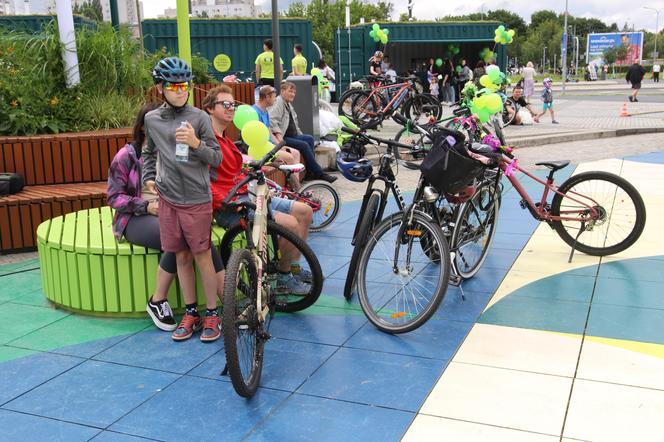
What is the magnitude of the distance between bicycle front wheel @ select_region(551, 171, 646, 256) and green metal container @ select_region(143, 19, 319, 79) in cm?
1427

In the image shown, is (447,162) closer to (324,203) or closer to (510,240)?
(510,240)

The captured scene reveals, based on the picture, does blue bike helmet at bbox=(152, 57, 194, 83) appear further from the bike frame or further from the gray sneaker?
the bike frame

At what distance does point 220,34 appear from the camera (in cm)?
1927

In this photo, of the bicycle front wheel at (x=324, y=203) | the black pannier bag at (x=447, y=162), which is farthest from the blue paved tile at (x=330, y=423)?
the bicycle front wheel at (x=324, y=203)

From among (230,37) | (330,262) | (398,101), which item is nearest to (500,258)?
(330,262)

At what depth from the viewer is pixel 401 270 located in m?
4.71

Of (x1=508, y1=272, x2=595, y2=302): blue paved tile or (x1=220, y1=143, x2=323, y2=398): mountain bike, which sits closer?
(x1=220, y1=143, x2=323, y2=398): mountain bike

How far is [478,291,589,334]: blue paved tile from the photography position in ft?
15.2

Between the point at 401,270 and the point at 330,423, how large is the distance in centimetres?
154

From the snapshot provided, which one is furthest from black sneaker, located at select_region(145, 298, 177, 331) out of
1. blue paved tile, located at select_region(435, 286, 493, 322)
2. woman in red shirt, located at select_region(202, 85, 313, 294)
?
blue paved tile, located at select_region(435, 286, 493, 322)

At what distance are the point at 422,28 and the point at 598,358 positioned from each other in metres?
24.9

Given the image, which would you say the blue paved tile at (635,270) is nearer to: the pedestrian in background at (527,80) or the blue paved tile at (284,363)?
the blue paved tile at (284,363)

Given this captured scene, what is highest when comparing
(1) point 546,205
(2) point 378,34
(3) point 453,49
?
(2) point 378,34

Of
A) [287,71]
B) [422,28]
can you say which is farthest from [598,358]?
[422,28]
